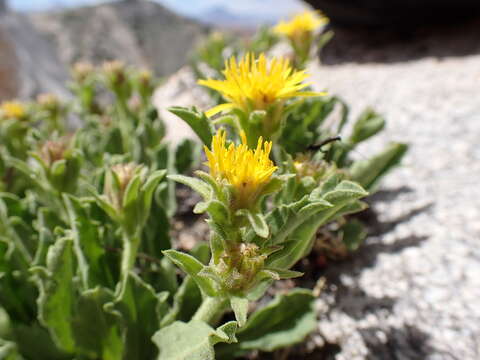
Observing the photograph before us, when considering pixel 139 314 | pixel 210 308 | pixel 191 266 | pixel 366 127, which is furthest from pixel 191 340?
pixel 366 127

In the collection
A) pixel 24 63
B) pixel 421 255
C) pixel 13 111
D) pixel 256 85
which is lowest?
pixel 24 63

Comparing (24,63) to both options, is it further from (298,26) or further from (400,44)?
(400,44)

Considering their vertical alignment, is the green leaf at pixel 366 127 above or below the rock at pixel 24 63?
above

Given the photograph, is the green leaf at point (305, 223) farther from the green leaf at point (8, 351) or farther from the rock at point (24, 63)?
→ the rock at point (24, 63)

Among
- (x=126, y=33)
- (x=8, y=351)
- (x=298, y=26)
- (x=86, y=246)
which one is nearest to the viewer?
(x=8, y=351)

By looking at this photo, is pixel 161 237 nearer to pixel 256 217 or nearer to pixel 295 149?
pixel 295 149

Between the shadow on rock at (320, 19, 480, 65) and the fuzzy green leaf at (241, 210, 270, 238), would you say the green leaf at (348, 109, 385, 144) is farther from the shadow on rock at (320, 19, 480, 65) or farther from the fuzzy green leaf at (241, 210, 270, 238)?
the shadow on rock at (320, 19, 480, 65)

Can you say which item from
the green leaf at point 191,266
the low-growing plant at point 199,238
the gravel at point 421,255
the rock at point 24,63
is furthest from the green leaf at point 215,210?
the rock at point 24,63
